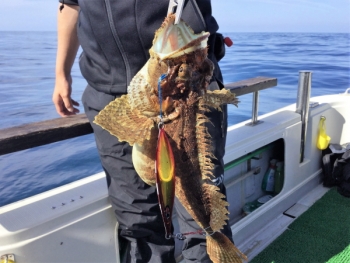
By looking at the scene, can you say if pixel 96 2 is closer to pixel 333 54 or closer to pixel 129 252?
pixel 129 252

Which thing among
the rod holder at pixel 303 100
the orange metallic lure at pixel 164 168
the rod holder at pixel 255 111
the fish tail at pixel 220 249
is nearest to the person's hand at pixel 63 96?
the orange metallic lure at pixel 164 168

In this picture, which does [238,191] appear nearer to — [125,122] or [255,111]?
[255,111]

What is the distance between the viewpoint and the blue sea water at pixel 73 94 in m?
5.21

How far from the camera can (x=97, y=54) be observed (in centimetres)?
139

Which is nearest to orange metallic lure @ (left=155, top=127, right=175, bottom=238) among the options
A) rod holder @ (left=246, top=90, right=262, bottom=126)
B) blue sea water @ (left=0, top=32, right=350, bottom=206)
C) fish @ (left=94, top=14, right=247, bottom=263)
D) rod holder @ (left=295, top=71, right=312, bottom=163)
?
fish @ (left=94, top=14, right=247, bottom=263)

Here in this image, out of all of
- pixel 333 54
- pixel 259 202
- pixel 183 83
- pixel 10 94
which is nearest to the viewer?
pixel 183 83

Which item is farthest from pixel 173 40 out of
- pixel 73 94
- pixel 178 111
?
pixel 73 94

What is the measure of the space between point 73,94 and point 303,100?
649 cm

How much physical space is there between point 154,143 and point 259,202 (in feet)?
6.89

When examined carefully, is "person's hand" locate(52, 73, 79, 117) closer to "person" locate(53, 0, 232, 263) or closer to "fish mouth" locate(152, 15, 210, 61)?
"person" locate(53, 0, 232, 263)

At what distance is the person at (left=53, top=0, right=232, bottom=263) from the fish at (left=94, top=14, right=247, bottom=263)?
0.20 metres

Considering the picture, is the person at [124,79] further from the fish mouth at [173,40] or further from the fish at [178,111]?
the fish mouth at [173,40]

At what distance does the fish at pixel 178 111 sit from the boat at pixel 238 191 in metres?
0.55

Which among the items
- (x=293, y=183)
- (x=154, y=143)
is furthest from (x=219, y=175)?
(x=293, y=183)
